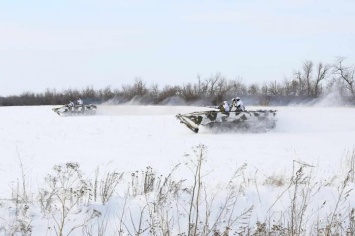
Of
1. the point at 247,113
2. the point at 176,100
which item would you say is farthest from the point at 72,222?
the point at 176,100

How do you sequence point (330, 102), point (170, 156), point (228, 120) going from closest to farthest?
point (170, 156) → point (228, 120) → point (330, 102)

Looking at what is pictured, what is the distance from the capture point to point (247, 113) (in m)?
21.4

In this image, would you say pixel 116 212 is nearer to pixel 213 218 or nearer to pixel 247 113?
pixel 213 218

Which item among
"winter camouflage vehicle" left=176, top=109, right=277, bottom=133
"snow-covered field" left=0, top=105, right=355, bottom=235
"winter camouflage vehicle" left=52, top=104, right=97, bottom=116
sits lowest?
"snow-covered field" left=0, top=105, right=355, bottom=235

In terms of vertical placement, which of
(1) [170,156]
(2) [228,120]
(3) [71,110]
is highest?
(3) [71,110]

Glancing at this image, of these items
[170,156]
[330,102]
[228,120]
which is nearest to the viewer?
[170,156]

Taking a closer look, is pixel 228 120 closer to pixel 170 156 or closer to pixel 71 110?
pixel 170 156

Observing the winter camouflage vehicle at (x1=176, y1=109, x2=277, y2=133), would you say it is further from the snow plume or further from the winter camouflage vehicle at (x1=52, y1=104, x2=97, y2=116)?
the snow plume

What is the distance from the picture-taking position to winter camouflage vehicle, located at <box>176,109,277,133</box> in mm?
20969

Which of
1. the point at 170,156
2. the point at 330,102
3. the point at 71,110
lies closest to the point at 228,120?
the point at 170,156

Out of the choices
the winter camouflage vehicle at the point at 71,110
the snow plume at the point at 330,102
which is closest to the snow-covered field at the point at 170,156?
the winter camouflage vehicle at the point at 71,110

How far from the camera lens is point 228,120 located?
69.6ft

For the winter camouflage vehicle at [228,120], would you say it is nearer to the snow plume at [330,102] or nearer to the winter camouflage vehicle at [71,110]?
the winter camouflage vehicle at [71,110]

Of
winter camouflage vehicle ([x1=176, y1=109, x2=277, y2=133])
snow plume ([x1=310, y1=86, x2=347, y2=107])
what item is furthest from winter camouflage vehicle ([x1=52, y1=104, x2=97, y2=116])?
snow plume ([x1=310, y1=86, x2=347, y2=107])
